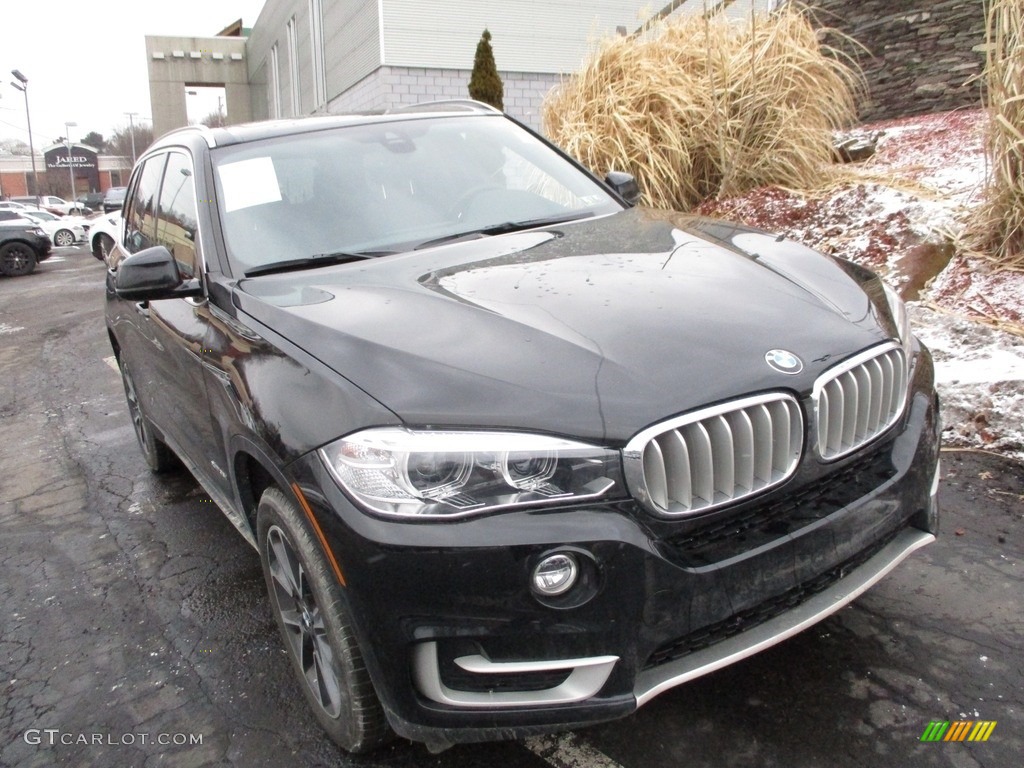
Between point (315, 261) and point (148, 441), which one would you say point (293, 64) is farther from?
point (315, 261)

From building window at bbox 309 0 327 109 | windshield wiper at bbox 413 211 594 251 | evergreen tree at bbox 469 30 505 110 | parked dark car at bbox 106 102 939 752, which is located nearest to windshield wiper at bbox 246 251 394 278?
parked dark car at bbox 106 102 939 752

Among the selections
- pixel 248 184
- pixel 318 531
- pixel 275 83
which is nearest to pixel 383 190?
pixel 248 184

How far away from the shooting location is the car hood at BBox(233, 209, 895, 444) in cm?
200

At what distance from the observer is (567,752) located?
240cm

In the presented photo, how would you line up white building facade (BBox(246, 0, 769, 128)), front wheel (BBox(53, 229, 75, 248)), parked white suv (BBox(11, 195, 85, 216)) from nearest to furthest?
white building facade (BBox(246, 0, 769, 128))
front wheel (BBox(53, 229, 75, 248))
parked white suv (BBox(11, 195, 85, 216))

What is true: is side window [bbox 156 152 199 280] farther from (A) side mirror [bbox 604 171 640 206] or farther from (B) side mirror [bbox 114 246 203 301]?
(A) side mirror [bbox 604 171 640 206]

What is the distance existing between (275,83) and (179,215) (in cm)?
3179

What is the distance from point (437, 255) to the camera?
2967 millimetres

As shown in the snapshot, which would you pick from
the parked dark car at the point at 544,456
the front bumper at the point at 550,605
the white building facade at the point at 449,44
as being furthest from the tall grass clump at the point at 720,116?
the white building facade at the point at 449,44

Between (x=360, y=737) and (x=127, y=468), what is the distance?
3590mm

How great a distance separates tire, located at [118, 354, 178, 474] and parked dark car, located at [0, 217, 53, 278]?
17194mm

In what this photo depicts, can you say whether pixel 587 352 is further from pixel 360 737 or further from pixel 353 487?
pixel 360 737

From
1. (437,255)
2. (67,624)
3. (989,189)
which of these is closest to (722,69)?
(989,189)

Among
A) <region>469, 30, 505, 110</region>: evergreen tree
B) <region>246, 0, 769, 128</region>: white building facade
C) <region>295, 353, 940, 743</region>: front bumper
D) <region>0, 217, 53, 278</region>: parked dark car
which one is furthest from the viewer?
<region>0, 217, 53, 278</region>: parked dark car
